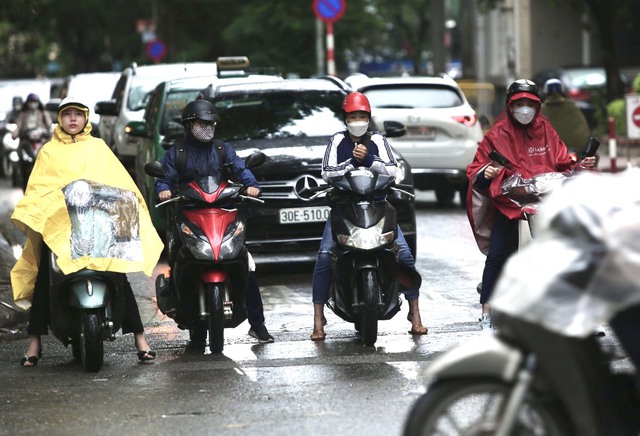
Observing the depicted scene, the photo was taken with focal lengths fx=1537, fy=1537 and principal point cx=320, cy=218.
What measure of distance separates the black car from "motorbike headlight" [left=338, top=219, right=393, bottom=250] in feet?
8.57

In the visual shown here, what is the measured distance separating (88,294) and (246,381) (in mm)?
1057

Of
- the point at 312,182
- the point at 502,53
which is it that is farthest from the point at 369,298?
the point at 502,53

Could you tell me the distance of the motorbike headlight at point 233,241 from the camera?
9.06m

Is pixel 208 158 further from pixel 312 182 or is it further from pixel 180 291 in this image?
pixel 312 182

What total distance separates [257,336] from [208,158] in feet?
3.87

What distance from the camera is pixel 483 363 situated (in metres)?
5.03

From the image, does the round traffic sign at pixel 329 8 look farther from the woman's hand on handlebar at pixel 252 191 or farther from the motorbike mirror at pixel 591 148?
the woman's hand on handlebar at pixel 252 191

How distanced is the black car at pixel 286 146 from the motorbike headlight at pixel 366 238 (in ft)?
8.57

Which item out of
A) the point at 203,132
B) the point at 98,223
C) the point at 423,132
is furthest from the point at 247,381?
the point at 423,132

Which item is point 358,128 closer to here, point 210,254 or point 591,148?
point 210,254

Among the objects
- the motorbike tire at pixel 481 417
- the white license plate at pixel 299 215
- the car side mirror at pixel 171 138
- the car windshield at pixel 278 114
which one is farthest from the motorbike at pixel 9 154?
the motorbike tire at pixel 481 417

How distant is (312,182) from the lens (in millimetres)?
12617

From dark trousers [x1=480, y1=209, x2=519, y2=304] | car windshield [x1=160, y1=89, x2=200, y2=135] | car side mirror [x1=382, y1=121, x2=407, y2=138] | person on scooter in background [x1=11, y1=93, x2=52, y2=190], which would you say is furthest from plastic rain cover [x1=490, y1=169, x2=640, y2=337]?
person on scooter in background [x1=11, y1=93, x2=52, y2=190]

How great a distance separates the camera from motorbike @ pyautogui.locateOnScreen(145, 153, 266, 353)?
9.08 meters
